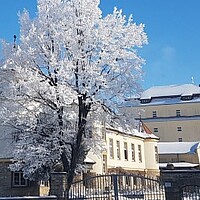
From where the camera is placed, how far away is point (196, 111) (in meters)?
72.4

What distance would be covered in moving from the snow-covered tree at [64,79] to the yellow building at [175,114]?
4448cm

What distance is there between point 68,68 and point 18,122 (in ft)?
15.3

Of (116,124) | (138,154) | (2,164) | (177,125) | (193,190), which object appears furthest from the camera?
(177,125)

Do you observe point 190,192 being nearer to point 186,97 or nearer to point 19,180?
point 19,180

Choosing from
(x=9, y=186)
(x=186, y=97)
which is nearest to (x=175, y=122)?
(x=186, y=97)

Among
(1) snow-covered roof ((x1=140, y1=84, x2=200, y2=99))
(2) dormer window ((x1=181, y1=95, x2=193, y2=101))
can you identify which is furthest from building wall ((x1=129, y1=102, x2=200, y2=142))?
(1) snow-covered roof ((x1=140, y1=84, x2=200, y2=99))

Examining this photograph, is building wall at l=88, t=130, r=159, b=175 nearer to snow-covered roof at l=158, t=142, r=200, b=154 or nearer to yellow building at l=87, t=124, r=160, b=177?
yellow building at l=87, t=124, r=160, b=177

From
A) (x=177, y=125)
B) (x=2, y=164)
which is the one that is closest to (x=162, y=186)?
(x=2, y=164)

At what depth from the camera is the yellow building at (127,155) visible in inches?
1535

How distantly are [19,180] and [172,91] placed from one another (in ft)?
168

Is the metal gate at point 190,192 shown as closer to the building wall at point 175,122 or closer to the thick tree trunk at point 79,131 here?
the thick tree trunk at point 79,131

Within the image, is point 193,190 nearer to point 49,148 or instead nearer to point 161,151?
point 49,148

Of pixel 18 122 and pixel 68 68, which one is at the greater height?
pixel 68 68

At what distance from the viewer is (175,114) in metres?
72.8
